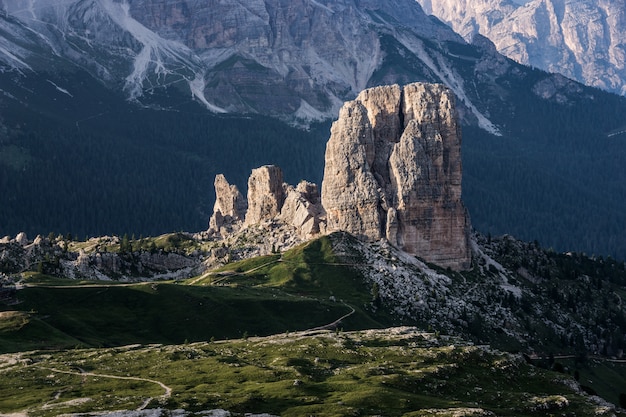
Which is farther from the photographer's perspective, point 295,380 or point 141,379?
point 141,379

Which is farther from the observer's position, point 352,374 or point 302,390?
point 352,374

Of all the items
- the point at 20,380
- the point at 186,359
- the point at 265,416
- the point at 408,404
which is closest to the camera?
the point at 265,416

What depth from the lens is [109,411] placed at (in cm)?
13000

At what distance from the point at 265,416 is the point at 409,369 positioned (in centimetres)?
4303

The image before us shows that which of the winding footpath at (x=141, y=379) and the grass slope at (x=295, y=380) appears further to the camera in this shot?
the winding footpath at (x=141, y=379)

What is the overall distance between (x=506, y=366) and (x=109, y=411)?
7570cm

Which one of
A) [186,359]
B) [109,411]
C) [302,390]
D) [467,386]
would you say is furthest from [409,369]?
[109,411]

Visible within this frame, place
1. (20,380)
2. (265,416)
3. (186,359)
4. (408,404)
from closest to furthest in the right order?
(265,416) < (408,404) < (20,380) < (186,359)

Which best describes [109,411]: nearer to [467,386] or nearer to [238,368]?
[238,368]

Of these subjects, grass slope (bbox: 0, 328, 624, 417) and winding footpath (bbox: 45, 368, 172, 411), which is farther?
winding footpath (bbox: 45, 368, 172, 411)

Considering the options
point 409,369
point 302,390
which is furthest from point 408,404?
point 409,369

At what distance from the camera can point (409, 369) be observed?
166875 mm

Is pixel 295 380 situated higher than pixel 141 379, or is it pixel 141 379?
pixel 141 379

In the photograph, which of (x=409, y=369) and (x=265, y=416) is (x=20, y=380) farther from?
(x=409, y=369)
